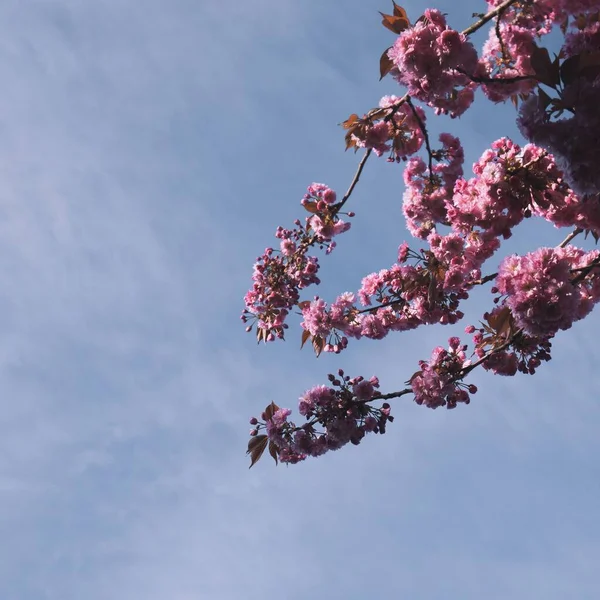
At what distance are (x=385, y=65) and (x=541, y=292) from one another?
5.69 ft

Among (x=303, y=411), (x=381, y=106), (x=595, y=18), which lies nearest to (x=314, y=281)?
(x=303, y=411)

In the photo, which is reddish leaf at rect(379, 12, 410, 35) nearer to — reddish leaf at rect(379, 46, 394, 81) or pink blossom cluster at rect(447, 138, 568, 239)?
reddish leaf at rect(379, 46, 394, 81)

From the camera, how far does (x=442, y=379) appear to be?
4.56m

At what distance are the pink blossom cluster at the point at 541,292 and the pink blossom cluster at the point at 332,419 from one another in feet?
5.04

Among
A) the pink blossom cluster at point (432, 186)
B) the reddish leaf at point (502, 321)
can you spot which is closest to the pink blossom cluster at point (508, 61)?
the pink blossom cluster at point (432, 186)

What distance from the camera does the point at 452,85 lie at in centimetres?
377

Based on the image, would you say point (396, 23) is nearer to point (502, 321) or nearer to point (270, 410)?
point (502, 321)

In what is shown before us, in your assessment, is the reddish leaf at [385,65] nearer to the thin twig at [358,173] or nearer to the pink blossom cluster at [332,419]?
the thin twig at [358,173]

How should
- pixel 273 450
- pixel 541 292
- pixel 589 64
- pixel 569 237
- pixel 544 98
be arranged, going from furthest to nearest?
1. pixel 273 450
2. pixel 569 237
3. pixel 541 292
4. pixel 544 98
5. pixel 589 64

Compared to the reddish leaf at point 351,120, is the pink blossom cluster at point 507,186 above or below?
below

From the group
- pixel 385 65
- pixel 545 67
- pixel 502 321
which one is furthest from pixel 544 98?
pixel 502 321

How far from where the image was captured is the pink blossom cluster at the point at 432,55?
141 inches

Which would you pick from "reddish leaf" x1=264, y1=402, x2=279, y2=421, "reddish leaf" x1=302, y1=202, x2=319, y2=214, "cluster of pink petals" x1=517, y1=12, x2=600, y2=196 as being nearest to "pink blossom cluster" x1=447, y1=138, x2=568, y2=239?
"cluster of pink petals" x1=517, y1=12, x2=600, y2=196

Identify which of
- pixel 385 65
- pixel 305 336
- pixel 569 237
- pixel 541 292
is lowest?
pixel 541 292
